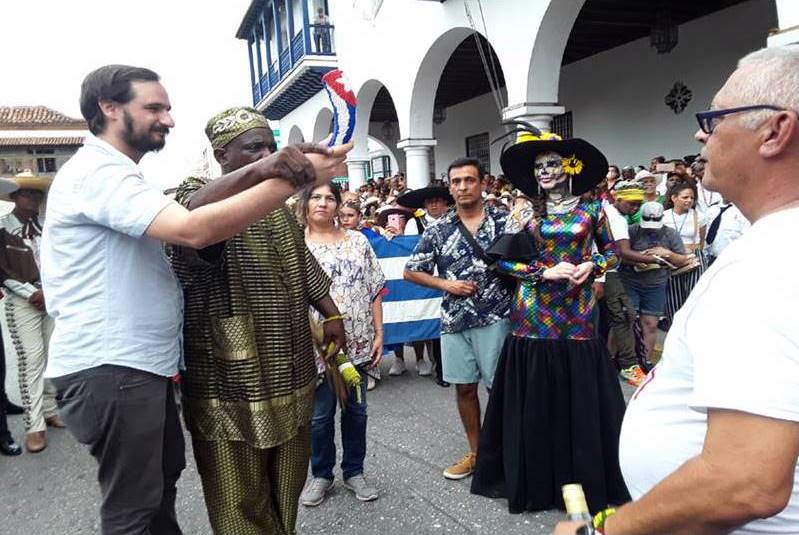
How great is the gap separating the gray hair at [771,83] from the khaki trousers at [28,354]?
4439 mm

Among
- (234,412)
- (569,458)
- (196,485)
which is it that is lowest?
(196,485)

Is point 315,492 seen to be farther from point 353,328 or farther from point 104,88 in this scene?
point 104,88

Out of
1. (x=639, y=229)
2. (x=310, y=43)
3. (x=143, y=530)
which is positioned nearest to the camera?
(x=143, y=530)

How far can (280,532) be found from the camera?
7.46ft

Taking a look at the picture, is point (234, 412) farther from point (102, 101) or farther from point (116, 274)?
point (102, 101)

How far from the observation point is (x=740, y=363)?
33.4 inches

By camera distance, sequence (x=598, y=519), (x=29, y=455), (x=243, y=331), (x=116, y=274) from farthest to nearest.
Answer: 1. (x=29, y=455)
2. (x=243, y=331)
3. (x=116, y=274)
4. (x=598, y=519)

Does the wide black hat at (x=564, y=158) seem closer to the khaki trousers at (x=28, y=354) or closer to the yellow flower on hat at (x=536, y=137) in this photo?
the yellow flower on hat at (x=536, y=137)

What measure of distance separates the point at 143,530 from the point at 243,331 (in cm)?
67

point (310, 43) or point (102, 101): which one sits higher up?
point (310, 43)

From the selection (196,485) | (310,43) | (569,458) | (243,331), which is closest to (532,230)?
(569,458)

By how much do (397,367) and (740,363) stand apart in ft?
16.3

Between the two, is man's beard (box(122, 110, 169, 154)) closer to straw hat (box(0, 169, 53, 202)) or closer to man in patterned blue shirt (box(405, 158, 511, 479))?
man in patterned blue shirt (box(405, 158, 511, 479))

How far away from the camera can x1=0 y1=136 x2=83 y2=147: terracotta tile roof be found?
44.9 m
